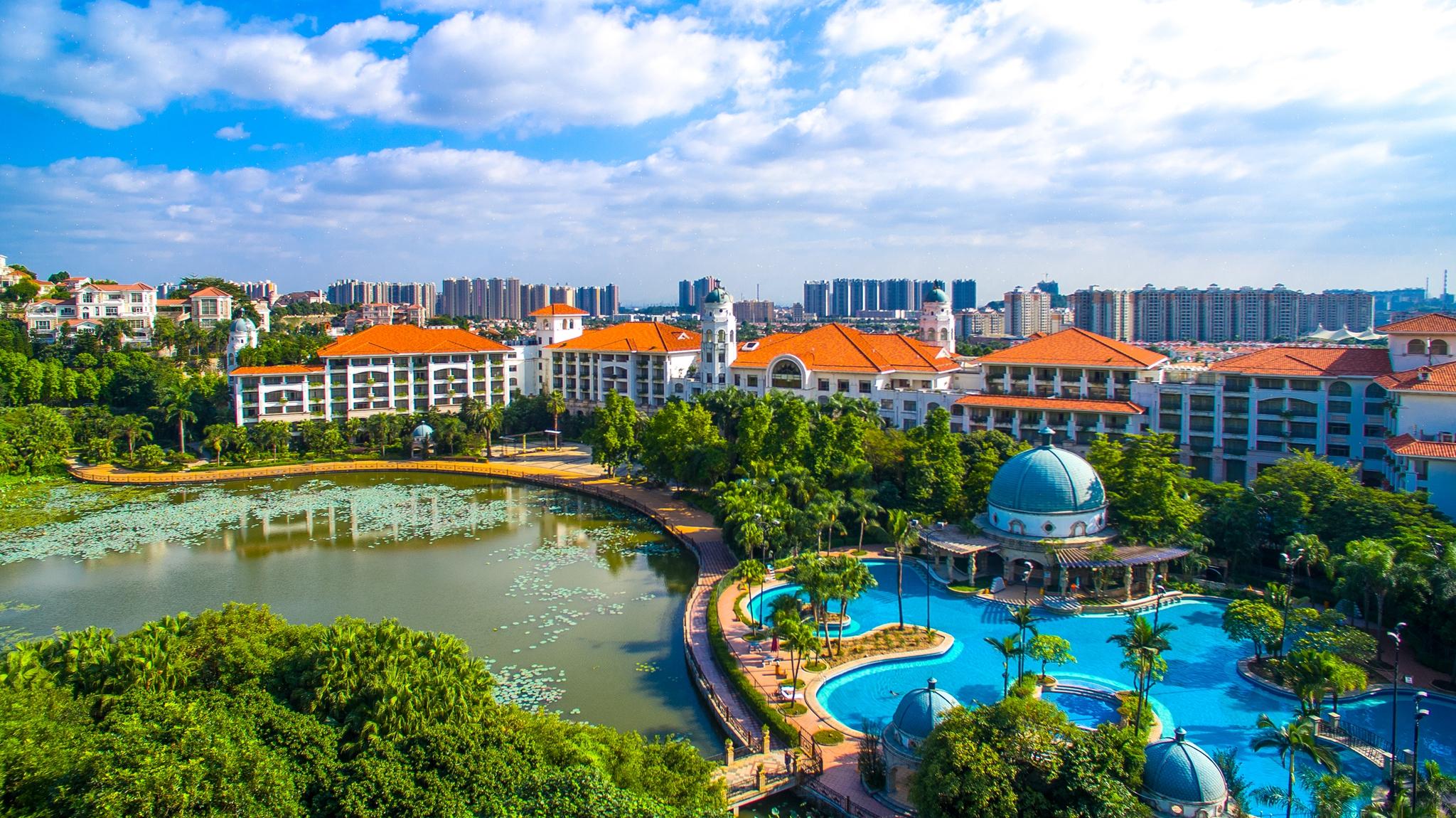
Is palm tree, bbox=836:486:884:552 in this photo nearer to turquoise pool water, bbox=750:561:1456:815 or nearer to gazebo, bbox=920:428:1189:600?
gazebo, bbox=920:428:1189:600

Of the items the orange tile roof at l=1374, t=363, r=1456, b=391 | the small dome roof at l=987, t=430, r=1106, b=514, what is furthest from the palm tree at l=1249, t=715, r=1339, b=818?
the orange tile roof at l=1374, t=363, r=1456, b=391

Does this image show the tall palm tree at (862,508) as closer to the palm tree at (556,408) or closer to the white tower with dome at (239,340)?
the palm tree at (556,408)

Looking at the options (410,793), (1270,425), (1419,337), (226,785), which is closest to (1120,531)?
(1270,425)

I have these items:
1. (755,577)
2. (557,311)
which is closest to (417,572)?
(755,577)

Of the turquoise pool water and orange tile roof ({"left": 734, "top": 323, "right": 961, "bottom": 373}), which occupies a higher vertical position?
orange tile roof ({"left": 734, "top": 323, "right": 961, "bottom": 373})

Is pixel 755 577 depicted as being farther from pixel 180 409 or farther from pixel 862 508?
pixel 180 409

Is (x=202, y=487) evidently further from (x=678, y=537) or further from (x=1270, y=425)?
(x=1270, y=425)

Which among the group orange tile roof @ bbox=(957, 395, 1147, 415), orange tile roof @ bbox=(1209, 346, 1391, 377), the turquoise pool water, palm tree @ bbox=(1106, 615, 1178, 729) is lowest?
the turquoise pool water

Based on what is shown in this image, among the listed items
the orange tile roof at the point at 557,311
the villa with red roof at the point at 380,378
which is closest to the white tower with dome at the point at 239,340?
the villa with red roof at the point at 380,378

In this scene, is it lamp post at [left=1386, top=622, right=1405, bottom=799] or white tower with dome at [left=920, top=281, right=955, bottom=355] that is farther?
Result: white tower with dome at [left=920, top=281, right=955, bottom=355]
